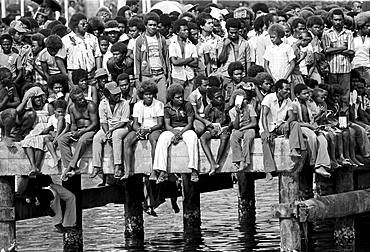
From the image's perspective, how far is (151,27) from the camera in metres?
26.0

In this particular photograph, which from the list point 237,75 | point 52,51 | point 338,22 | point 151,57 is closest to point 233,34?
point 151,57

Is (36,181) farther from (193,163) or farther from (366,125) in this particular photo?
(366,125)

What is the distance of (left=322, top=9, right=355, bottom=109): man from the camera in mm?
27641

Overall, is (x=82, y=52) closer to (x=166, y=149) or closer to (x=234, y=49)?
(x=234, y=49)

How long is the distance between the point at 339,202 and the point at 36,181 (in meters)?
5.72

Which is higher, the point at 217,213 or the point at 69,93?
the point at 69,93

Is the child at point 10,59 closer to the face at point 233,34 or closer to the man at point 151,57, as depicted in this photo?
the man at point 151,57

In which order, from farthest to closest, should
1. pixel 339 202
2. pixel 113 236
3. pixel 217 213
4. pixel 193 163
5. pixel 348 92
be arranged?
pixel 217 213
pixel 113 236
pixel 348 92
pixel 339 202
pixel 193 163

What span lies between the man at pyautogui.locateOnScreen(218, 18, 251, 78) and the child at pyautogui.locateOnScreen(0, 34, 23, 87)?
3.94 m

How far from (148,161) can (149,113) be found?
2.70 ft

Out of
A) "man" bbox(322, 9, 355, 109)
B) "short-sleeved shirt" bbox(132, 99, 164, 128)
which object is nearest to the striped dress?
"short-sleeved shirt" bbox(132, 99, 164, 128)

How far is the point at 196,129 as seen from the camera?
23734 mm

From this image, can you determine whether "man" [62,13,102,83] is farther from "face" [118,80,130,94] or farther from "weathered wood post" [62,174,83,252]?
"weathered wood post" [62,174,83,252]

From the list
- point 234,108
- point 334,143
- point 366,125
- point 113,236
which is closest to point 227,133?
point 234,108
